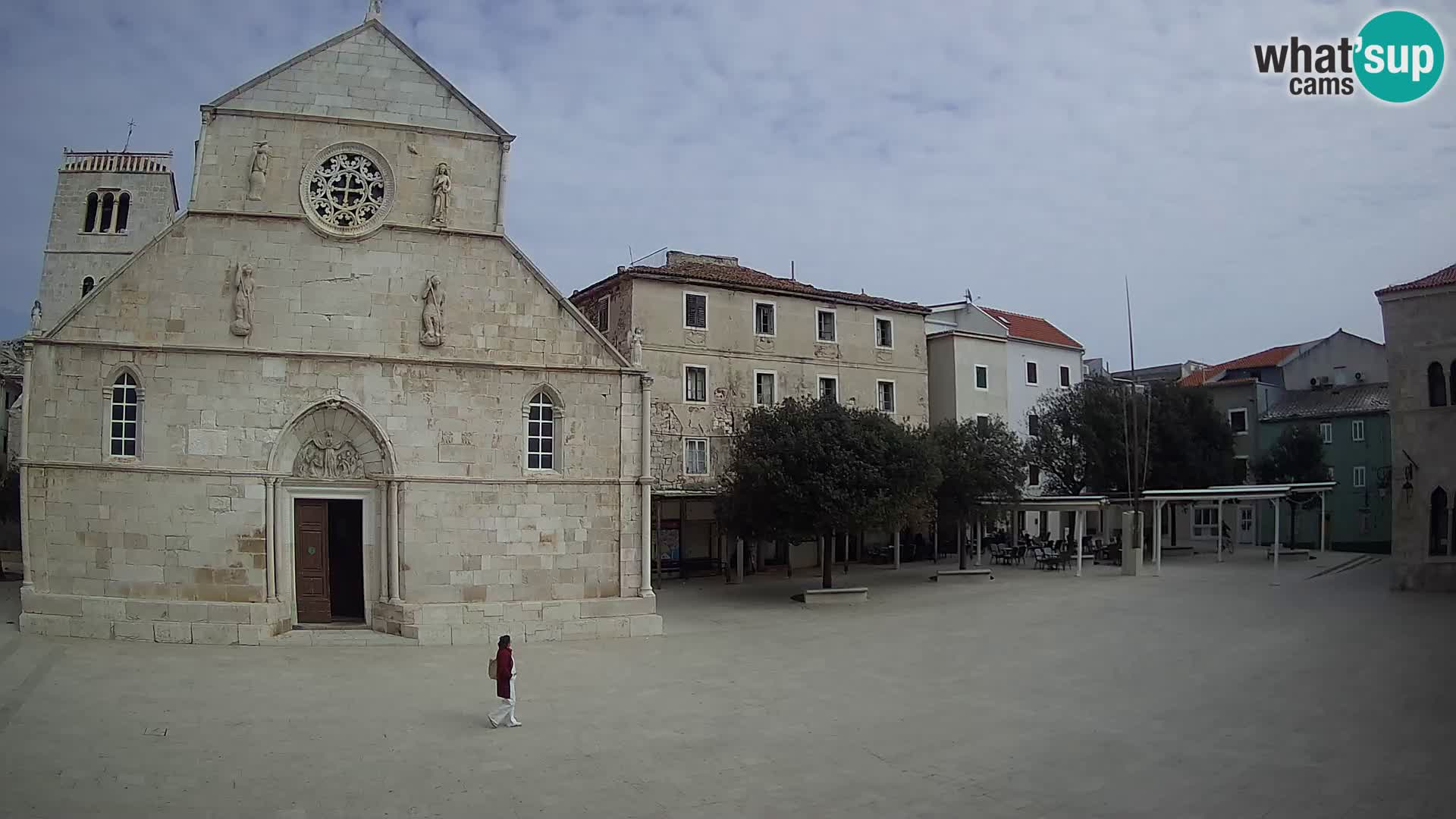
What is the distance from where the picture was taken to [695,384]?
3416 cm

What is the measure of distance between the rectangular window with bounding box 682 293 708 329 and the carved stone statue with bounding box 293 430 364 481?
15411mm

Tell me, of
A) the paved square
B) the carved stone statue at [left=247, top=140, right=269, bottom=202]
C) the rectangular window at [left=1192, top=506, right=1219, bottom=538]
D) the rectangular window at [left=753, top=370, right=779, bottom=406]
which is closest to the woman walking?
the paved square

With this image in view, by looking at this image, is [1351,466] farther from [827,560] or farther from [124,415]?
[124,415]

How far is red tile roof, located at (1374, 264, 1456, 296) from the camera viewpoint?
83.8 ft

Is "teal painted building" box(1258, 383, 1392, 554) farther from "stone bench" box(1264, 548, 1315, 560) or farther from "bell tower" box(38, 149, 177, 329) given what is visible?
"bell tower" box(38, 149, 177, 329)

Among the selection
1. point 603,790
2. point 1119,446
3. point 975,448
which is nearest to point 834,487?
point 975,448

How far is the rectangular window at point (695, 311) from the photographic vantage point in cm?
3406

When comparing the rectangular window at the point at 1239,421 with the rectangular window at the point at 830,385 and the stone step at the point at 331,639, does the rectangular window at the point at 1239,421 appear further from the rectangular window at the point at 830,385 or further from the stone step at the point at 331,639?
the stone step at the point at 331,639

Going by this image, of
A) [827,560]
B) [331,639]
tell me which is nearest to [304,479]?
[331,639]

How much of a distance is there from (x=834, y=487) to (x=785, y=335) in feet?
37.5

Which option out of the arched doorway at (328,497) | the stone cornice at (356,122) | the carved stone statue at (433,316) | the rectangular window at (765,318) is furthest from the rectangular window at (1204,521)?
the arched doorway at (328,497)

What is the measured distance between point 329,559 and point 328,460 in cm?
219

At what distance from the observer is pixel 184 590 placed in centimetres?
1911

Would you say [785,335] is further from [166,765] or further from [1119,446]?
[166,765]
